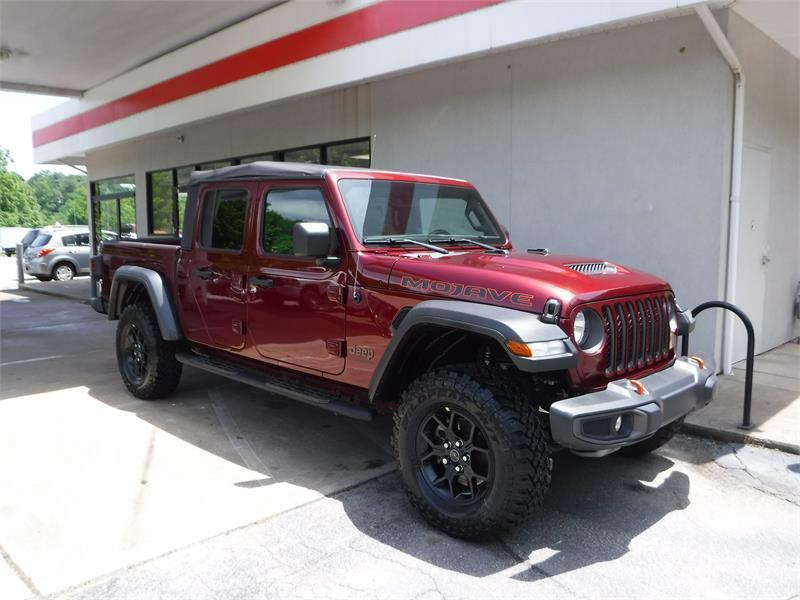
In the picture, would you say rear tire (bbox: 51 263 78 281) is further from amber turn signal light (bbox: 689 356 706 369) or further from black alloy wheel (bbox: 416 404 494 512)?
amber turn signal light (bbox: 689 356 706 369)

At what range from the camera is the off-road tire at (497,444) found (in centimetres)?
311

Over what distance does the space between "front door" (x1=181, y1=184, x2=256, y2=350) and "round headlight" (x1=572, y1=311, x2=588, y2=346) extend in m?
2.48

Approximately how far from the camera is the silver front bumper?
2982 millimetres

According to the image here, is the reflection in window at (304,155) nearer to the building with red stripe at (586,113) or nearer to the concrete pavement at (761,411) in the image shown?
the building with red stripe at (586,113)

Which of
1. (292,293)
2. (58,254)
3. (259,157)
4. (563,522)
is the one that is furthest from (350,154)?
(58,254)

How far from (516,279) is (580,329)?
1.34 feet

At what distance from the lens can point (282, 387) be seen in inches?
175

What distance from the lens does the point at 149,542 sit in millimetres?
3312

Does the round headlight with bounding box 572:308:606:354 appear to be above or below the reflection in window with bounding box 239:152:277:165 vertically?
below

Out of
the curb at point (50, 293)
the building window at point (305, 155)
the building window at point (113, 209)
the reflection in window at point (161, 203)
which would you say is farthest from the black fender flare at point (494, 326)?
the building window at point (113, 209)

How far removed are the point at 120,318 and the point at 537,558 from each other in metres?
4.50

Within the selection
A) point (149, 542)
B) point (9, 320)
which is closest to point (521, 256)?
point (149, 542)

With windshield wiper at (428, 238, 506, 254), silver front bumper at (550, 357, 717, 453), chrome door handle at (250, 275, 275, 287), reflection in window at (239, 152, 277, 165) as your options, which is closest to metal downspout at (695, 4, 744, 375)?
windshield wiper at (428, 238, 506, 254)

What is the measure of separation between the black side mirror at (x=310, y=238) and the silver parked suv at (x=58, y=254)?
1736cm
